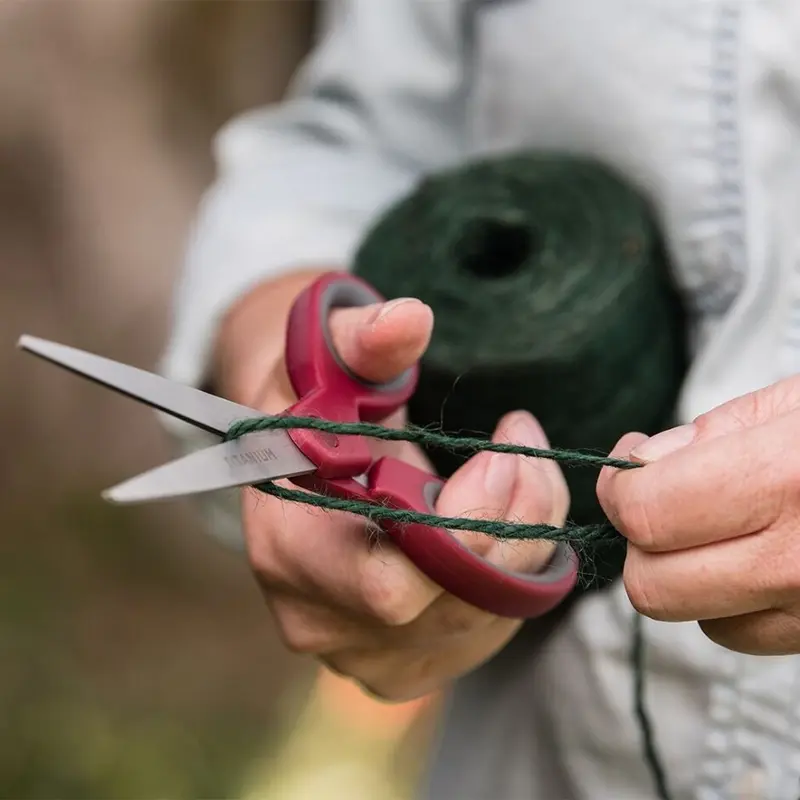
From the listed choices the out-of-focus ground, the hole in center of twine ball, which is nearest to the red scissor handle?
the hole in center of twine ball

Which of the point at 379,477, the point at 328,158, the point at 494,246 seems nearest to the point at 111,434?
the point at 328,158

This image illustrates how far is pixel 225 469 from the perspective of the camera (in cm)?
24

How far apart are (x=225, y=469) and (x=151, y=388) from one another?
0.12ft

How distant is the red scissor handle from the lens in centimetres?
25

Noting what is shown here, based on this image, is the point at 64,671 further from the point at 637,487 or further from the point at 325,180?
the point at 637,487

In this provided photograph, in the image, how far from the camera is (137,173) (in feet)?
3.11

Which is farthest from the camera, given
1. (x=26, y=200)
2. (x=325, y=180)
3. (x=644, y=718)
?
(x=26, y=200)

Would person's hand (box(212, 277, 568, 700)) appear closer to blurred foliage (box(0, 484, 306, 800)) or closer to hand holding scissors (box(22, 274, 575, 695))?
hand holding scissors (box(22, 274, 575, 695))

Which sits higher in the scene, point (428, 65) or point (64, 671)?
point (428, 65)

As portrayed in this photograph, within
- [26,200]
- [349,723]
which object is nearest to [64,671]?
[349,723]

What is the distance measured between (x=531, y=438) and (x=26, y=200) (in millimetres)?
776

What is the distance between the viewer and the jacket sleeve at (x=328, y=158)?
44 centimetres

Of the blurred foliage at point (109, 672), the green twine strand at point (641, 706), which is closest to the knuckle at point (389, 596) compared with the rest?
the green twine strand at point (641, 706)

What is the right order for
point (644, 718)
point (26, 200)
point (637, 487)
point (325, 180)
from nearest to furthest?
point (637, 487) < point (644, 718) < point (325, 180) < point (26, 200)
